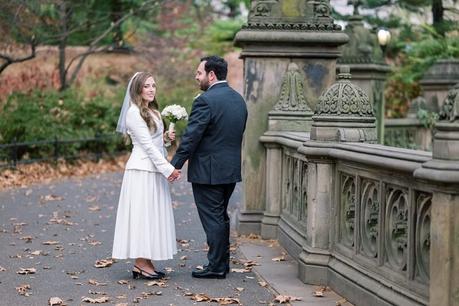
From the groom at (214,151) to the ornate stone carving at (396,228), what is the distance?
2361 millimetres

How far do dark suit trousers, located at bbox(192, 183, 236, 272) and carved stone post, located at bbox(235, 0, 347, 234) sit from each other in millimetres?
2722

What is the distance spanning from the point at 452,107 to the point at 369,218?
2045mm

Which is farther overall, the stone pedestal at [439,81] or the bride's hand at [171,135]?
the stone pedestal at [439,81]

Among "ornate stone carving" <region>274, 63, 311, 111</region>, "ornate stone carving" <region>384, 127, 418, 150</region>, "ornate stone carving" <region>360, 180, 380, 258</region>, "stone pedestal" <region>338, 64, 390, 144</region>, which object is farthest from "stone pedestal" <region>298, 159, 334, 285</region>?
"ornate stone carving" <region>384, 127, 418, 150</region>

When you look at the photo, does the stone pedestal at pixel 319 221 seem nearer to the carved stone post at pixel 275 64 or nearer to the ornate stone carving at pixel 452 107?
the ornate stone carving at pixel 452 107

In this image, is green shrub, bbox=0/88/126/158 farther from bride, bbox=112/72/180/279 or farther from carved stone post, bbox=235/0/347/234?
bride, bbox=112/72/180/279

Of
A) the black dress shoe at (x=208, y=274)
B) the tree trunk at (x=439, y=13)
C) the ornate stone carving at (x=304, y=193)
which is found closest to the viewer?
the black dress shoe at (x=208, y=274)

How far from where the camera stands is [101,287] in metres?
8.62

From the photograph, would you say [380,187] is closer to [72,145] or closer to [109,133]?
[72,145]

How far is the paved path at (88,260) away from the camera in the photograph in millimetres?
8297

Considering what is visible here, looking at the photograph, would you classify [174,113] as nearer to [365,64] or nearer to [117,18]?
[365,64]

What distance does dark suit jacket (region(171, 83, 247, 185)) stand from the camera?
9.10 m

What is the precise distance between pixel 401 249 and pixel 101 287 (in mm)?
2929

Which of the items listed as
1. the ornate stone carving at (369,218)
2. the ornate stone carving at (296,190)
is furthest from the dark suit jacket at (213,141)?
the ornate stone carving at (369,218)
